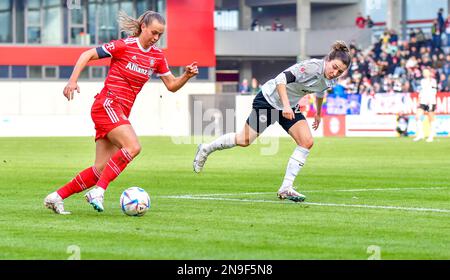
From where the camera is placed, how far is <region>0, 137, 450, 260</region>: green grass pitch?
980 cm

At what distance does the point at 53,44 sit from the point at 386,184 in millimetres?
42198

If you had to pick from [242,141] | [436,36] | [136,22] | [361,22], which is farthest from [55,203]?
[361,22]

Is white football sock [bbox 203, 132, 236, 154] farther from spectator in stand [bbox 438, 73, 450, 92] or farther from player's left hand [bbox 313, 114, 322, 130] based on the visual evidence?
spectator in stand [bbox 438, 73, 450, 92]

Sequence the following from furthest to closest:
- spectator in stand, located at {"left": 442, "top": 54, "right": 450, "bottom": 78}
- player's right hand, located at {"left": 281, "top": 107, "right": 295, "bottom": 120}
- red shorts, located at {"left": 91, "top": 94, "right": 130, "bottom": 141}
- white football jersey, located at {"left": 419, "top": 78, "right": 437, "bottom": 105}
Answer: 1. spectator in stand, located at {"left": 442, "top": 54, "right": 450, "bottom": 78}
2. white football jersey, located at {"left": 419, "top": 78, "right": 437, "bottom": 105}
3. player's right hand, located at {"left": 281, "top": 107, "right": 295, "bottom": 120}
4. red shorts, located at {"left": 91, "top": 94, "right": 130, "bottom": 141}

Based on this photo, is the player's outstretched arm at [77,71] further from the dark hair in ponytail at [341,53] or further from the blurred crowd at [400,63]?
the blurred crowd at [400,63]

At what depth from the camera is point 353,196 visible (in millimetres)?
16047

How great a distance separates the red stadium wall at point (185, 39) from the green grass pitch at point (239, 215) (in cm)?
3410

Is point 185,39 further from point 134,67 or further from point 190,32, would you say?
point 134,67

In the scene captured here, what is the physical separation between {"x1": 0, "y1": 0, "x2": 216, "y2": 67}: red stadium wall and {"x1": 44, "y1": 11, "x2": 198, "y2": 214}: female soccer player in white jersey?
46.2m

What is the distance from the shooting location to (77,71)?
12555 millimetres

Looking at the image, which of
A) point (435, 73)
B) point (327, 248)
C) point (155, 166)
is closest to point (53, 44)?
point (435, 73)

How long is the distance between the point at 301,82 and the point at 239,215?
8.83 ft

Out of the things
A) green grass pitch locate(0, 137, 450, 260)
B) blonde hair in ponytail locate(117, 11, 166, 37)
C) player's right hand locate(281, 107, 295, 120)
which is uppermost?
blonde hair in ponytail locate(117, 11, 166, 37)

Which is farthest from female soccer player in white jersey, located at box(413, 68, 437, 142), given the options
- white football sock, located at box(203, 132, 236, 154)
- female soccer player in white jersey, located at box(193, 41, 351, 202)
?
female soccer player in white jersey, located at box(193, 41, 351, 202)
